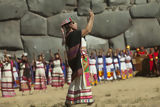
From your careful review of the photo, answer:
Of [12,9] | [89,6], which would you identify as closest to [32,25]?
[12,9]

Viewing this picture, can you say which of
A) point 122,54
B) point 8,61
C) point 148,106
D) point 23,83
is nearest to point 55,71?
point 23,83

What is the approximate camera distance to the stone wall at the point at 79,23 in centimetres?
1267

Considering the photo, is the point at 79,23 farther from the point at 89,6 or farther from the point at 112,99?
the point at 112,99

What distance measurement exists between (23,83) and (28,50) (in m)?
3.96

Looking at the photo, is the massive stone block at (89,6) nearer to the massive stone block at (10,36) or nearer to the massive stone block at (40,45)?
the massive stone block at (40,45)

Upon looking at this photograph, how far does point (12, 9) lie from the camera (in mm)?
12797

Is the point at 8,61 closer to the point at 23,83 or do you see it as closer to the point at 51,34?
the point at 23,83

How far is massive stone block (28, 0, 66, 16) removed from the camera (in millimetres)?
12876

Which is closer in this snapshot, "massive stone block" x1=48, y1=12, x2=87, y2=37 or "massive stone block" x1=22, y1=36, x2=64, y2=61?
"massive stone block" x1=22, y1=36, x2=64, y2=61

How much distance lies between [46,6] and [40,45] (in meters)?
1.76

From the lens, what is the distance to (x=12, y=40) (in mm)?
12633

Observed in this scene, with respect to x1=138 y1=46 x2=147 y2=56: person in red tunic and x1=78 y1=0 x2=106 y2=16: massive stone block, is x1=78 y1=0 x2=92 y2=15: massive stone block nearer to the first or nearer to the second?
x1=78 y1=0 x2=106 y2=16: massive stone block

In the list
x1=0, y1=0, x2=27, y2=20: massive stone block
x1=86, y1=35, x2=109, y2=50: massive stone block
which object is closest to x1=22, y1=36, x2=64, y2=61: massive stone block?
x1=0, y1=0, x2=27, y2=20: massive stone block

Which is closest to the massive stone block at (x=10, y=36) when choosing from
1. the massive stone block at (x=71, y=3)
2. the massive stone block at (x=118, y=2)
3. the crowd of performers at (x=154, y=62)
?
the massive stone block at (x=71, y=3)
